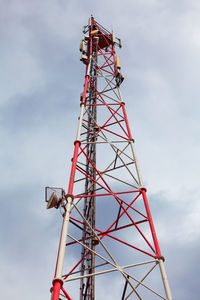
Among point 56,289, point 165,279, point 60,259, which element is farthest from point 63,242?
point 165,279

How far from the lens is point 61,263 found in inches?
296

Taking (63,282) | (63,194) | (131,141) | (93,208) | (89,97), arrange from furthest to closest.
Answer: (89,97), (131,141), (93,208), (63,194), (63,282)

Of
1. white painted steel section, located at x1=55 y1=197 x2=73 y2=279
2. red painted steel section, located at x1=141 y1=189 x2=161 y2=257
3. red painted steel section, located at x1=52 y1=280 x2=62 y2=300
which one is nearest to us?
red painted steel section, located at x1=52 y1=280 x2=62 y2=300

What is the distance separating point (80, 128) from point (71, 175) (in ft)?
10.4

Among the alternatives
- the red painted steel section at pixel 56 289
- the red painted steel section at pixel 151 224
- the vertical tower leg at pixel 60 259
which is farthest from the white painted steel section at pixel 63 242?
the red painted steel section at pixel 151 224

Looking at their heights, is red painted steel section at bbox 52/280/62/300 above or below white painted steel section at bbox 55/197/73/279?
below

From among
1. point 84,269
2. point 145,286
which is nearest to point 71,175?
point 84,269

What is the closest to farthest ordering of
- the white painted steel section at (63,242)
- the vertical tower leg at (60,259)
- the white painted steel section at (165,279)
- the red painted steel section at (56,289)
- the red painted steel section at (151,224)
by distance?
the red painted steel section at (56,289)
the vertical tower leg at (60,259)
the white painted steel section at (63,242)
the white painted steel section at (165,279)
the red painted steel section at (151,224)

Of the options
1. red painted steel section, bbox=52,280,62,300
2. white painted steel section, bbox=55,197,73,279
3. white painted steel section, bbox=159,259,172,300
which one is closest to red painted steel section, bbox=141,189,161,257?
white painted steel section, bbox=159,259,172,300

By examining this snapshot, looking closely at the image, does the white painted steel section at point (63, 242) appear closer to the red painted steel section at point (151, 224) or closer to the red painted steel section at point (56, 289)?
the red painted steel section at point (56, 289)

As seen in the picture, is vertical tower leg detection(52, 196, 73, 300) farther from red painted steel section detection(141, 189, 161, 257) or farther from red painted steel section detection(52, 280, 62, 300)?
red painted steel section detection(141, 189, 161, 257)

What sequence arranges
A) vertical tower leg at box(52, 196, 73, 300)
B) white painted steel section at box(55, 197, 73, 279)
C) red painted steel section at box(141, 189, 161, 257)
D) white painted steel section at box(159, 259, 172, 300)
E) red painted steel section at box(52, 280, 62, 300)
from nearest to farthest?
red painted steel section at box(52, 280, 62, 300) < vertical tower leg at box(52, 196, 73, 300) < white painted steel section at box(55, 197, 73, 279) < white painted steel section at box(159, 259, 172, 300) < red painted steel section at box(141, 189, 161, 257)

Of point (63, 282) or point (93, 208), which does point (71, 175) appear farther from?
point (63, 282)

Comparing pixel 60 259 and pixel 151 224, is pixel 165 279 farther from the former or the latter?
pixel 60 259
